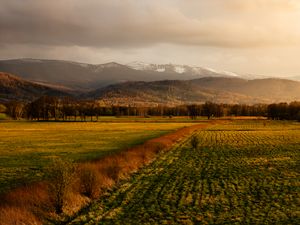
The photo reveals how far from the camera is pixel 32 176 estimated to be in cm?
3322

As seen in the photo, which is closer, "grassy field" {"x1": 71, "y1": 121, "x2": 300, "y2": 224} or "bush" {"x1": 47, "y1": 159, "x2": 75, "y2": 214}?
"grassy field" {"x1": 71, "y1": 121, "x2": 300, "y2": 224}

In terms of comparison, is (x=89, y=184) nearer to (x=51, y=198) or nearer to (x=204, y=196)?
(x=51, y=198)

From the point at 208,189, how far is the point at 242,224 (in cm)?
871

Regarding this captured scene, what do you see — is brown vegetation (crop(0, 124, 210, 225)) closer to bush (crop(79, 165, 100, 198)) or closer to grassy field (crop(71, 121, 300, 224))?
bush (crop(79, 165, 100, 198))

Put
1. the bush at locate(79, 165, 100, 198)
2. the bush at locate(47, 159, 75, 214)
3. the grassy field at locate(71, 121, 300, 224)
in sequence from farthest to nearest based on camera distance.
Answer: the bush at locate(79, 165, 100, 198), the bush at locate(47, 159, 75, 214), the grassy field at locate(71, 121, 300, 224)

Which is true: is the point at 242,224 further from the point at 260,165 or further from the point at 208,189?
the point at 260,165

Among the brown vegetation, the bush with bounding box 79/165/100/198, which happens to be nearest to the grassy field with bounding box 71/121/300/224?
the bush with bounding box 79/165/100/198

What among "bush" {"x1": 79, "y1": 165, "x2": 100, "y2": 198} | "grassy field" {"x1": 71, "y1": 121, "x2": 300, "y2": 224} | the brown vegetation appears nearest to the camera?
the brown vegetation

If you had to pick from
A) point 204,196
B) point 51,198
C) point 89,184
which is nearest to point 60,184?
point 51,198

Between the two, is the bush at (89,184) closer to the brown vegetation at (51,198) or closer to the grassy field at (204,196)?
the brown vegetation at (51,198)

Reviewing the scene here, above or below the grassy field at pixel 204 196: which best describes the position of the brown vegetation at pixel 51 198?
above

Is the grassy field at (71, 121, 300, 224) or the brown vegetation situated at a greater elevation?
the brown vegetation

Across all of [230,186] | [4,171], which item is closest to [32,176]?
[4,171]

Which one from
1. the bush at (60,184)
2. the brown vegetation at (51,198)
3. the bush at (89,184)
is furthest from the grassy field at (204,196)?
the bush at (60,184)
